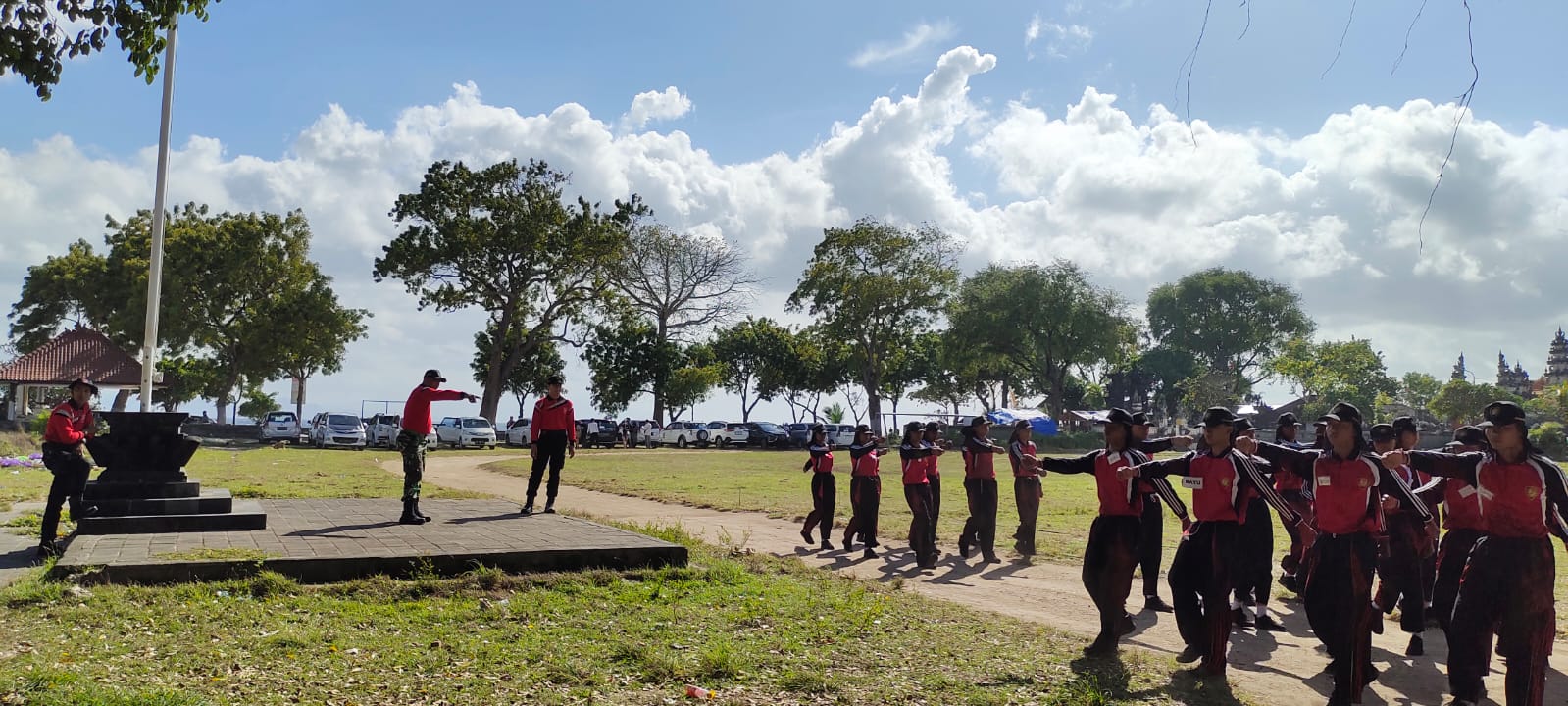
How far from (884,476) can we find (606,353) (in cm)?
3448

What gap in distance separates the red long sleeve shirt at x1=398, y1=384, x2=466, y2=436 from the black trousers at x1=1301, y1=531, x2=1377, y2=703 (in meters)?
7.73

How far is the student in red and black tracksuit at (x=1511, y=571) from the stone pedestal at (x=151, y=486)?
959cm

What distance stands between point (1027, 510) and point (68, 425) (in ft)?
30.5

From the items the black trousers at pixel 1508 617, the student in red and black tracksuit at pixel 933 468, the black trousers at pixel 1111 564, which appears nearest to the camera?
the black trousers at pixel 1508 617

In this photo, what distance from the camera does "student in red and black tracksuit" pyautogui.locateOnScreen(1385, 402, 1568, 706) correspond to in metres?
5.50

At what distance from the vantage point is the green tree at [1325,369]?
65750mm

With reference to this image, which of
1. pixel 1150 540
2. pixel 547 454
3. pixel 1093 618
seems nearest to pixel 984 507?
pixel 1093 618

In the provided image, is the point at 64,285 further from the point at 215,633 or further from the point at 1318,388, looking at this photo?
the point at 1318,388

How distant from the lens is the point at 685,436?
53594mm

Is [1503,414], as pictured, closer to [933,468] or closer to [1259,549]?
[1259,549]

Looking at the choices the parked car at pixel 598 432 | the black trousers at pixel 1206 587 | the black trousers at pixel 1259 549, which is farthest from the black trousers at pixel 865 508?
the parked car at pixel 598 432

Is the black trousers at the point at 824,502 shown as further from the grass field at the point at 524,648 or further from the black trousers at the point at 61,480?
the black trousers at the point at 61,480

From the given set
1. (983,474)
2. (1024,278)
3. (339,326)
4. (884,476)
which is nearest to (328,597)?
(983,474)

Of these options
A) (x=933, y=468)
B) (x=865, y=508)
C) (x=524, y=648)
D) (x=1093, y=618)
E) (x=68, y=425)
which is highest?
(x=68, y=425)
